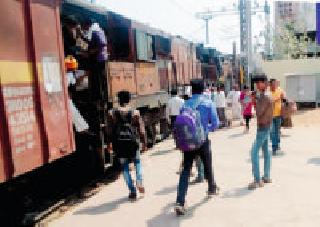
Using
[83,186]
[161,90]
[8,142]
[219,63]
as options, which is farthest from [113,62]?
[219,63]

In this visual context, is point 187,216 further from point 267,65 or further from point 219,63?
point 267,65

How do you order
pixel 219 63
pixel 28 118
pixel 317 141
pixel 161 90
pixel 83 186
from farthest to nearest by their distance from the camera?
pixel 219 63 < pixel 161 90 < pixel 317 141 < pixel 83 186 < pixel 28 118

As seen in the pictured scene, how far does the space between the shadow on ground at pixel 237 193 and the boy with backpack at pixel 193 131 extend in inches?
25.8

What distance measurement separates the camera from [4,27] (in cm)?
517

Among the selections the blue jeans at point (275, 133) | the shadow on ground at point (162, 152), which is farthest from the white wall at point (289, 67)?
the blue jeans at point (275, 133)

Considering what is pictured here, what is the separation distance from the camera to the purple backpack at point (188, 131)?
6449mm

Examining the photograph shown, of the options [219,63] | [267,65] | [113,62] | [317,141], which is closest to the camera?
[113,62]

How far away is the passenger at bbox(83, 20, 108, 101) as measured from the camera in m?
9.13

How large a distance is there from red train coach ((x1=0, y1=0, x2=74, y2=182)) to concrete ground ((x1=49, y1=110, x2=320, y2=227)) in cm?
125

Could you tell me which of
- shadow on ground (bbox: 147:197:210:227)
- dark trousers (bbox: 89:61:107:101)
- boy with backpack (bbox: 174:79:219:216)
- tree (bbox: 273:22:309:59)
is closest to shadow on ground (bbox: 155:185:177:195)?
shadow on ground (bbox: 147:197:210:227)

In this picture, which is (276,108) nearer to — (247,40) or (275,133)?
(275,133)

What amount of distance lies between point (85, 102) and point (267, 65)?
77.4 ft

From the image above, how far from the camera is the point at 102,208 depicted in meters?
7.33

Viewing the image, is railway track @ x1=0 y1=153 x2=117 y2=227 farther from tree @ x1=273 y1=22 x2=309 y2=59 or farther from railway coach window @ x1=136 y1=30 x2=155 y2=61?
tree @ x1=273 y1=22 x2=309 y2=59
